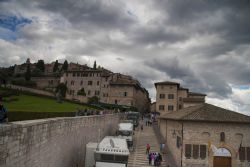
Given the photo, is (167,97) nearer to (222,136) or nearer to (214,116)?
(214,116)

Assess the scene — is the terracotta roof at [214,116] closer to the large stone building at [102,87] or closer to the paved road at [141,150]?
the paved road at [141,150]

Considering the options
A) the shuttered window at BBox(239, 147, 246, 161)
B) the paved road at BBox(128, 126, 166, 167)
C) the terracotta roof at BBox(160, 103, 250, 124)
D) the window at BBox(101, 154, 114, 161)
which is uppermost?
the terracotta roof at BBox(160, 103, 250, 124)

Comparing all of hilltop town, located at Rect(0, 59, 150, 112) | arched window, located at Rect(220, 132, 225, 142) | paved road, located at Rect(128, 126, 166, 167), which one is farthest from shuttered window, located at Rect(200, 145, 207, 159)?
hilltop town, located at Rect(0, 59, 150, 112)

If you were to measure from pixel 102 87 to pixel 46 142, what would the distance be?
73728 mm

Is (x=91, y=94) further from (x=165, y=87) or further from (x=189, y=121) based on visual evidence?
(x=189, y=121)

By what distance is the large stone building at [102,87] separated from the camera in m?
80.7

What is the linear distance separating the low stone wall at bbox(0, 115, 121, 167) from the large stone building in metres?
58.0

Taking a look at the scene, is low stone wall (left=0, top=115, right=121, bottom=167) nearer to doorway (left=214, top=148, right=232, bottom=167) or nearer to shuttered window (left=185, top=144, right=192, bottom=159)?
shuttered window (left=185, top=144, right=192, bottom=159)

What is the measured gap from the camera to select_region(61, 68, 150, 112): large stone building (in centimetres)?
8069

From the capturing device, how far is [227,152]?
23.9 metres

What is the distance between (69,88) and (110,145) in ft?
246

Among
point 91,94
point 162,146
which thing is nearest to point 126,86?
point 91,94

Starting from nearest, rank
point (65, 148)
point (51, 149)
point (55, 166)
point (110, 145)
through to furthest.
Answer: point (51, 149) < point (55, 166) < point (65, 148) < point (110, 145)

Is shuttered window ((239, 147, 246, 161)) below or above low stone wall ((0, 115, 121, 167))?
below
